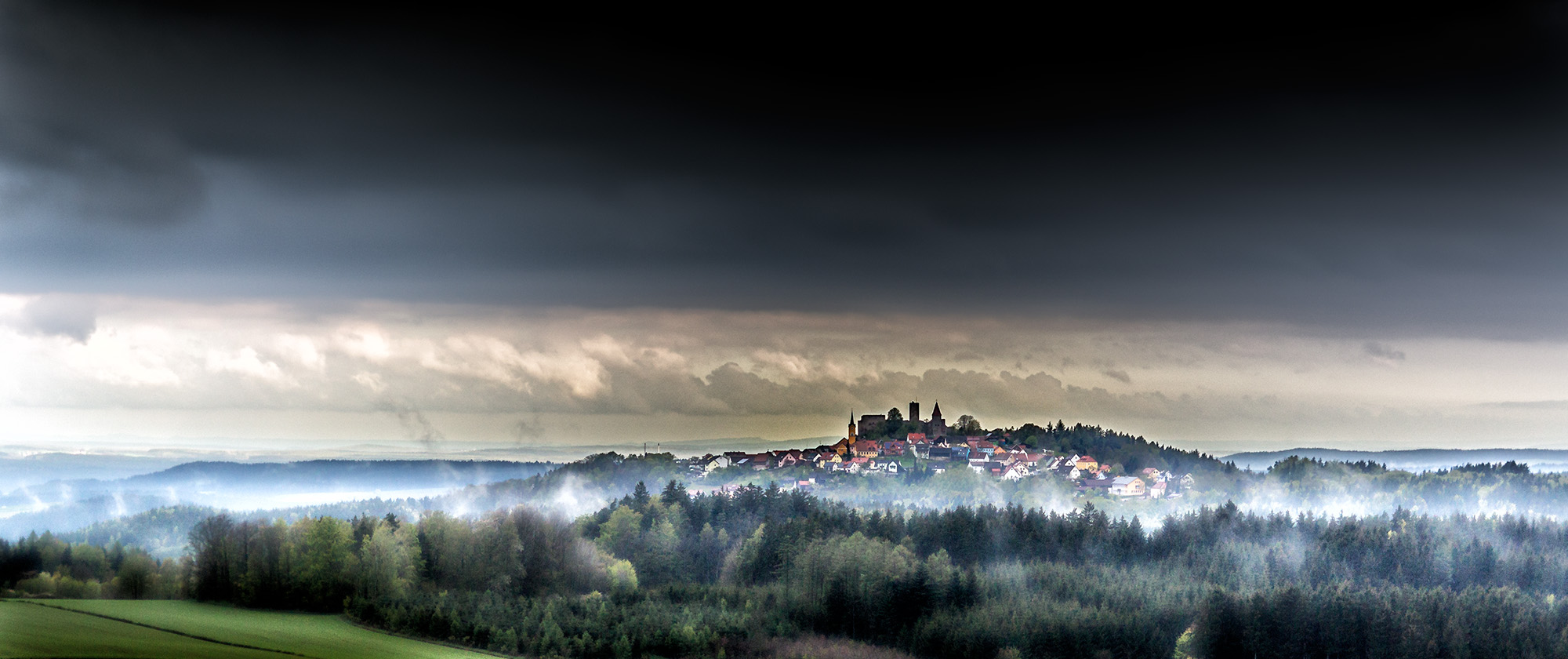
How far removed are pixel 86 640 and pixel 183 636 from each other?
8738 millimetres

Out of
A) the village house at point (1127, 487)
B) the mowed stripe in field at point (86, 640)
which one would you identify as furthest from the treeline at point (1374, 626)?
the village house at point (1127, 487)

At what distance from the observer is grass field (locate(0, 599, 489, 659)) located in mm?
51750

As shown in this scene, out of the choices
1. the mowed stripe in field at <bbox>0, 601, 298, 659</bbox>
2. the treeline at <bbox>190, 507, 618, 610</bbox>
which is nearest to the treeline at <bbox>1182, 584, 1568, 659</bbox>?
the treeline at <bbox>190, 507, 618, 610</bbox>

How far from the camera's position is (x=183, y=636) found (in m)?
62.0

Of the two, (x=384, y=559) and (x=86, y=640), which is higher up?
(x=86, y=640)

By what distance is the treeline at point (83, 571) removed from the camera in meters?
68.2

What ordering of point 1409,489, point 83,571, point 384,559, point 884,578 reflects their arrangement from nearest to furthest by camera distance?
point 83,571 < point 384,559 < point 884,578 < point 1409,489

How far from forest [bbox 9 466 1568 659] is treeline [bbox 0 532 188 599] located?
188 millimetres

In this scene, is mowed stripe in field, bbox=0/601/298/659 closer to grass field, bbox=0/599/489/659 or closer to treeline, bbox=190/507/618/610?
grass field, bbox=0/599/489/659

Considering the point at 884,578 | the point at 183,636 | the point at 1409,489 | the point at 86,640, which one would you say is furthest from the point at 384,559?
the point at 1409,489

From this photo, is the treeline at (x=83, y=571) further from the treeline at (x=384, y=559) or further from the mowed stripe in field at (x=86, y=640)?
the mowed stripe in field at (x=86, y=640)

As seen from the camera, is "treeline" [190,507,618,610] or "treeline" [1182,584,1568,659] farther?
"treeline" [1182,584,1568,659]

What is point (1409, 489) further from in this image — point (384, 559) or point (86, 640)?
point (86, 640)

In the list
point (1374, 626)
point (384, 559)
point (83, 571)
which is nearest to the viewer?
point (83, 571)
